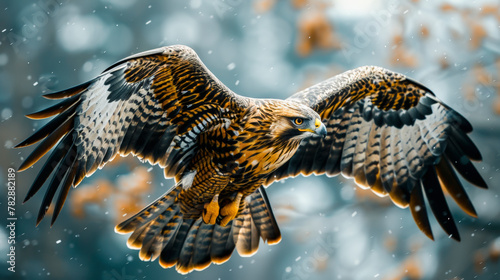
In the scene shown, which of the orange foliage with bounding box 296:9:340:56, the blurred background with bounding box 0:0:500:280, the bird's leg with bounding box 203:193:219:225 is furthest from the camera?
the orange foliage with bounding box 296:9:340:56

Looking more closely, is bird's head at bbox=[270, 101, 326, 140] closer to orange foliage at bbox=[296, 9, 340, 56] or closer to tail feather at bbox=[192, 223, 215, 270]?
tail feather at bbox=[192, 223, 215, 270]

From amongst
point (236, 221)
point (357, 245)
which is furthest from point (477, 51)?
point (236, 221)

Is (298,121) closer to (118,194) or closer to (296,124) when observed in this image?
(296,124)

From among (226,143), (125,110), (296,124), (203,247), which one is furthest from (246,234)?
(125,110)

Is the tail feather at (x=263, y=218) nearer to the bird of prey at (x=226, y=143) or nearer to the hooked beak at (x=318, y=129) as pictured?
the bird of prey at (x=226, y=143)

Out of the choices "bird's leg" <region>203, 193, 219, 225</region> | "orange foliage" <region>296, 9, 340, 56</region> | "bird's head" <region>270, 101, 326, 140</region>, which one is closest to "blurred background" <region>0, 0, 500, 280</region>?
"orange foliage" <region>296, 9, 340, 56</region>

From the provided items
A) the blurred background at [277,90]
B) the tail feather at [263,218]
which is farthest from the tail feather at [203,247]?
the blurred background at [277,90]
